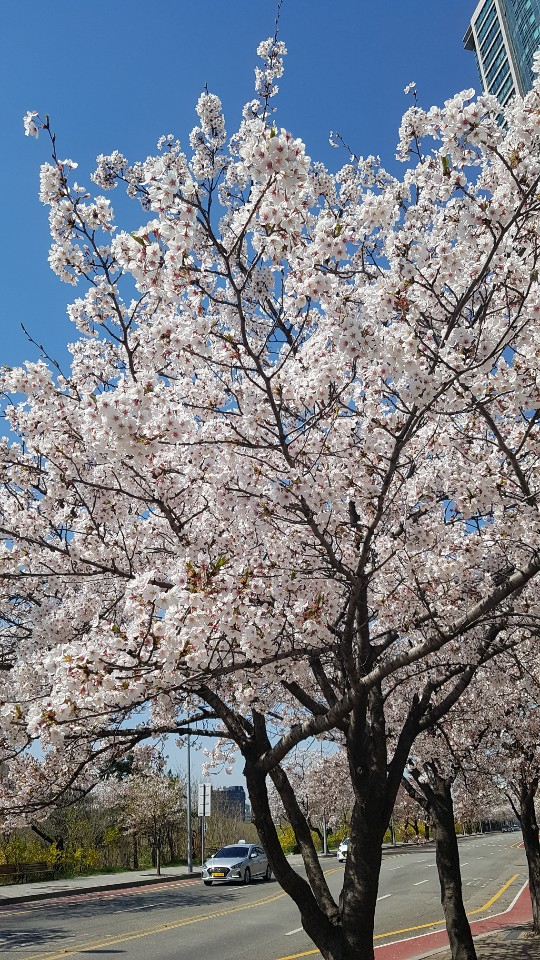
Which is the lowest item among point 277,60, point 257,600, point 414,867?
point 414,867

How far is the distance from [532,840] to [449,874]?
6176mm

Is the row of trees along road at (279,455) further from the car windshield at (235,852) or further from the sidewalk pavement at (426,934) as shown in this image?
the car windshield at (235,852)

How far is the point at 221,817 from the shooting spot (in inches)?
1790

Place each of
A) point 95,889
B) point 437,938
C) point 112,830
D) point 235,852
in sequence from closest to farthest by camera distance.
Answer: point 437,938, point 95,889, point 235,852, point 112,830

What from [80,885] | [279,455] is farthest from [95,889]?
[279,455]

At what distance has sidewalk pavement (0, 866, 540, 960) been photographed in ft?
38.3

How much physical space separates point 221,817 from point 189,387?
45.7 metres

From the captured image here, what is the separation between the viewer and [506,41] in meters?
96.6

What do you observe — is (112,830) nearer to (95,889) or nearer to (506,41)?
(95,889)

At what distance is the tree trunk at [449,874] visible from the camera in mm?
10234

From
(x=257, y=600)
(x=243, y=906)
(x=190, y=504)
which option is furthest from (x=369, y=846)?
(x=243, y=906)

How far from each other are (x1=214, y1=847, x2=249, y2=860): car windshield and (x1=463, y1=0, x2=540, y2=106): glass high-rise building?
3552 inches

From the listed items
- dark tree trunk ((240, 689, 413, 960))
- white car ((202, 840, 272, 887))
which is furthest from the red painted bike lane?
white car ((202, 840, 272, 887))

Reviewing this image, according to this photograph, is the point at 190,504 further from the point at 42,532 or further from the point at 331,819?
the point at 331,819
